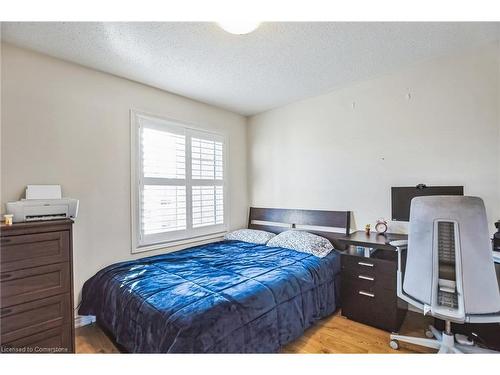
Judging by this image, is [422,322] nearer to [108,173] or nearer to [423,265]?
[423,265]

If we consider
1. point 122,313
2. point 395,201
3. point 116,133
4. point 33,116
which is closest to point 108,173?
point 116,133

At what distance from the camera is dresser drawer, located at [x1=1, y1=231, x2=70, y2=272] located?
60.7 inches

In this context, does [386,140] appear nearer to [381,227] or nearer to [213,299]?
[381,227]

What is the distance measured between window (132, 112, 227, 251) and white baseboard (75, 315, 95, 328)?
0.71 metres

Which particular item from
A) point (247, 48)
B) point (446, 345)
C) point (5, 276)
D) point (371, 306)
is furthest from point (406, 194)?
point (5, 276)

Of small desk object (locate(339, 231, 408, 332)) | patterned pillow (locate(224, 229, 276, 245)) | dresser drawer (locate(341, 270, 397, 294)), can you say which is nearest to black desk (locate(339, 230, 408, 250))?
small desk object (locate(339, 231, 408, 332))

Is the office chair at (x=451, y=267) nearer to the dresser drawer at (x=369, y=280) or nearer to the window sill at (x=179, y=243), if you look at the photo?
the dresser drawer at (x=369, y=280)

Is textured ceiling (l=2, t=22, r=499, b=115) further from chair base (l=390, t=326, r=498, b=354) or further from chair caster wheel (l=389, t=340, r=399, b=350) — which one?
chair caster wheel (l=389, t=340, r=399, b=350)

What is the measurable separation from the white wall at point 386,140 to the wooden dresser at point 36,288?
2593mm

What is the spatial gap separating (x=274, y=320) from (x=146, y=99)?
2.61 metres

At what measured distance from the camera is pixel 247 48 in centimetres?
204

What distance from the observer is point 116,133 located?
8.30 ft

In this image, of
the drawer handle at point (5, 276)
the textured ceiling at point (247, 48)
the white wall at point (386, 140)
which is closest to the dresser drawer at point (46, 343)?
the drawer handle at point (5, 276)
